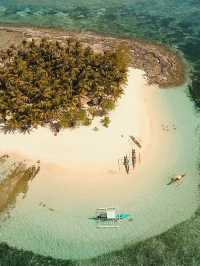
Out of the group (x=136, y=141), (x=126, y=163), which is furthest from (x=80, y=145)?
(x=136, y=141)

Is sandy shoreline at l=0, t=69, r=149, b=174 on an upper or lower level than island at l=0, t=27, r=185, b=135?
lower

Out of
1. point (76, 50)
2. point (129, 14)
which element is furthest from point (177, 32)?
point (76, 50)

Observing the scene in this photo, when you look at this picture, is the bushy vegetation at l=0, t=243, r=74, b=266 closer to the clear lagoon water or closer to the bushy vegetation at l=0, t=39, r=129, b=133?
the clear lagoon water

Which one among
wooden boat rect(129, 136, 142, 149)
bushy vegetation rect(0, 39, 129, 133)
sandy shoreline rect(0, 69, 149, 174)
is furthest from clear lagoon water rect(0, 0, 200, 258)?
bushy vegetation rect(0, 39, 129, 133)

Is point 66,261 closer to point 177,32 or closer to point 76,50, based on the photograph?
point 76,50

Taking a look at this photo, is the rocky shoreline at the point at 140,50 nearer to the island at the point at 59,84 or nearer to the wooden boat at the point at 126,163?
the island at the point at 59,84

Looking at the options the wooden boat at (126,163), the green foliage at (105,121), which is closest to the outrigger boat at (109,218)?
the wooden boat at (126,163)

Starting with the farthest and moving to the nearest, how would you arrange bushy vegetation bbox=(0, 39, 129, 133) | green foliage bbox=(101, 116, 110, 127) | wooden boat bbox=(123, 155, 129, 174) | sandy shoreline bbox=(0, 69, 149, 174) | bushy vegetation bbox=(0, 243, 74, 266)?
1. green foliage bbox=(101, 116, 110, 127)
2. bushy vegetation bbox=(0, 39, 129, 133)
3. sandy shoreline bbox=(0, 69, 149, 174)
4. wooden boat bbox=(123, 155, 129, 174)
5. bushy vegetation bbox=(0, 243, 74, 266)
